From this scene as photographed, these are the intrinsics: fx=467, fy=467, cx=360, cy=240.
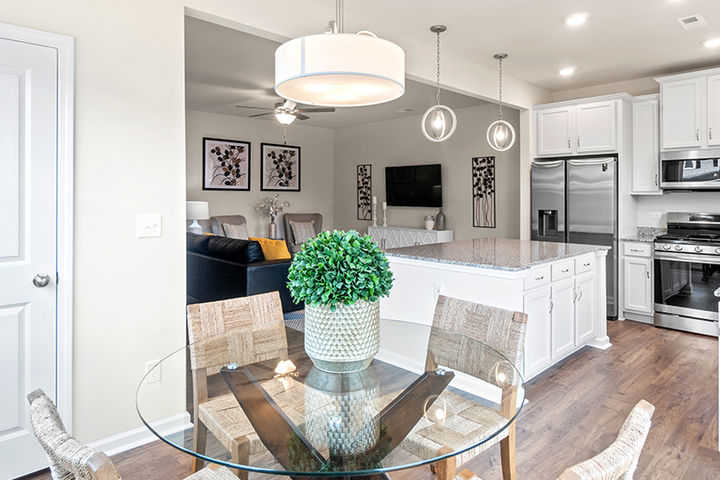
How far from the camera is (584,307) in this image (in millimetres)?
3861

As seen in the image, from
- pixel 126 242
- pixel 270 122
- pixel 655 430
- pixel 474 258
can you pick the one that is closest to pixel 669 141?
pixel 474 258

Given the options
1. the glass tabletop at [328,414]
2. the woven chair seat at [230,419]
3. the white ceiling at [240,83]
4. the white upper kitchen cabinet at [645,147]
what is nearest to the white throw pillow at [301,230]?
the white ceiling at [240,83]

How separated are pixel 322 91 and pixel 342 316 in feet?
3.22

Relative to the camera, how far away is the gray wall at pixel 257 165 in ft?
24.0

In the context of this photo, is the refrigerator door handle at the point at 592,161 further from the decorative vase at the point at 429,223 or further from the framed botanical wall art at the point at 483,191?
the decorative vase at the point at 429,223

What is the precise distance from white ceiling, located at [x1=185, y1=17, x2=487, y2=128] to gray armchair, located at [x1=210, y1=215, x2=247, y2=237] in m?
1.67

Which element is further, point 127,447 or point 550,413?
point 550,413

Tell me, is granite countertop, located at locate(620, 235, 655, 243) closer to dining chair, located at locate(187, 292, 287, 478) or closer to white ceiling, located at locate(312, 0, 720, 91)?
white ceiling, located at locate(312, 0, 720, 91)

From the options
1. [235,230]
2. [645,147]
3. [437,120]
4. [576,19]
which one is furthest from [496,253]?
[235,230]

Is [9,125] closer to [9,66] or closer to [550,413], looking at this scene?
[9,66]

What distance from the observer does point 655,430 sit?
2.63 m

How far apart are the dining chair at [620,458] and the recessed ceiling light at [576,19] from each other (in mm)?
3530

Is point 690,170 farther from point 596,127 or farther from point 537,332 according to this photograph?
point 537,332

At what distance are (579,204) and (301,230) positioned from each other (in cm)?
455
